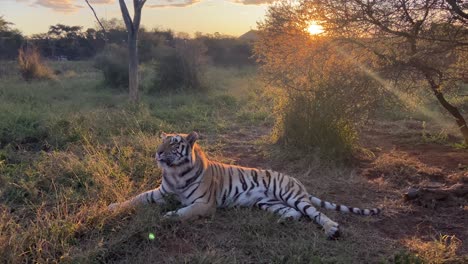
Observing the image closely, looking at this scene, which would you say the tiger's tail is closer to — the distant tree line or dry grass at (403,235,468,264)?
dry grass at (403,235,468,264)

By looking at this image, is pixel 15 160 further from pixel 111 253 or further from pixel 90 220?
pixel 111 253

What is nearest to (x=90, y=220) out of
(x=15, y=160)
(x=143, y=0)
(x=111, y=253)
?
(x=111, y=253)

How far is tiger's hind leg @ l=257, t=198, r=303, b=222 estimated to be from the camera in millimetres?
4258

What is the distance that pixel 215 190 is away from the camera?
14.9 feet

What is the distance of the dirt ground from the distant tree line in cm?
1992

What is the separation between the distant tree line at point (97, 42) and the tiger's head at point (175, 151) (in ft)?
73.6

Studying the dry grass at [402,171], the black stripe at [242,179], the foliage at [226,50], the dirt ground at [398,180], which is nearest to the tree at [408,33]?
the dirt ground at [398,180]

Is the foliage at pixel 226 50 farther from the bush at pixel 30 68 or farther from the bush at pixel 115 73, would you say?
the bush at pixel 30 68

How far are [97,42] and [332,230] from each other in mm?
35165

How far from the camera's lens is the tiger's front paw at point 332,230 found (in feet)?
12.8

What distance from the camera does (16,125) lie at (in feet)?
25.4

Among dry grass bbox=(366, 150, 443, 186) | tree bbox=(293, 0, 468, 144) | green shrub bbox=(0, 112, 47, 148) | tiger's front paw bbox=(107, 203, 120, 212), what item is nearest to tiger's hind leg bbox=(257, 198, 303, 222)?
tiger's front paw bbox=(107, 203, 120, 212)

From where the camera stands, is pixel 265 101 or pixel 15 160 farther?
pixel 265 101

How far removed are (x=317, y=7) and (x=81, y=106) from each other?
23.5 ft
